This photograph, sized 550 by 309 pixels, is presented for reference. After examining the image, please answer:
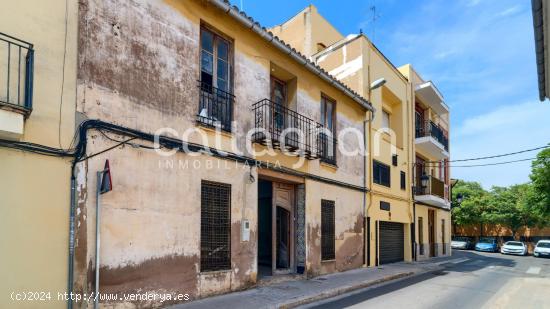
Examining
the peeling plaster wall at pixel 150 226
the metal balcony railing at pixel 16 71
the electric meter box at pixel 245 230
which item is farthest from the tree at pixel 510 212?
the metal balcony railing at pixel 16 71

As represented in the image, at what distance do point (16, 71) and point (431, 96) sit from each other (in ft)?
66.3

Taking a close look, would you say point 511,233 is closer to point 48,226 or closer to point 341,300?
point 341,300

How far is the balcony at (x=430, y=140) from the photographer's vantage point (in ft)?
65.9

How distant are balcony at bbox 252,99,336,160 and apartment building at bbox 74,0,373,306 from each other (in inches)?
1.7

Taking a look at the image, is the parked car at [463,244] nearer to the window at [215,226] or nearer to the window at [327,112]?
the window at [327,112]

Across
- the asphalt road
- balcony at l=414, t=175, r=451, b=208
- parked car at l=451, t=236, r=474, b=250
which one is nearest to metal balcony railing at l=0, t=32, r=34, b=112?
the asphalt road

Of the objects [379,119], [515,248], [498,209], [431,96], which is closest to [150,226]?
[379,119]

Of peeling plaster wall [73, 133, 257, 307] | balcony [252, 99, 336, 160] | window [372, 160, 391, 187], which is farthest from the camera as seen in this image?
window [372, 160, 391, 187]

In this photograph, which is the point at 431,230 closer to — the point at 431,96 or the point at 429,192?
the point at 429,192

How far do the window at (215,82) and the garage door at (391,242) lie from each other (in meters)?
9.86

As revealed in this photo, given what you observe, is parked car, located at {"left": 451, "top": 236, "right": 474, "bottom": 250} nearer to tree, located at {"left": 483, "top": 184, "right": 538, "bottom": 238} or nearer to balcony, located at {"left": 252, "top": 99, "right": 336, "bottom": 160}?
tree, located at {"left": 483, "top": 184, "right": 538, "bottom": 238}

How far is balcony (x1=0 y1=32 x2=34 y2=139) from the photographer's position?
500cm

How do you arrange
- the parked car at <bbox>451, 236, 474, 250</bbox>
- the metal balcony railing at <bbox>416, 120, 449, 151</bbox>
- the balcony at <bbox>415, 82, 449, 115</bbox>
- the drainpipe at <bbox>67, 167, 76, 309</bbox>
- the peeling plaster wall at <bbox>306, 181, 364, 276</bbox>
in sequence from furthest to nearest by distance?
the parked car at <bbox>451, 236, 474, 250</bbox> → the metal balcony railing at <bbox>416, 120, 449, 151</bbox> → the balcony at <bbox>415, 82, 449, 115</bbox> → the peeling plaster wall at <bbox>306, 181, 364, 276</bbox> → the drainpipe at <bbox>67, 167, 76, 309</bbox>

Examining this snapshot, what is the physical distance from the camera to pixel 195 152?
7.87 m
